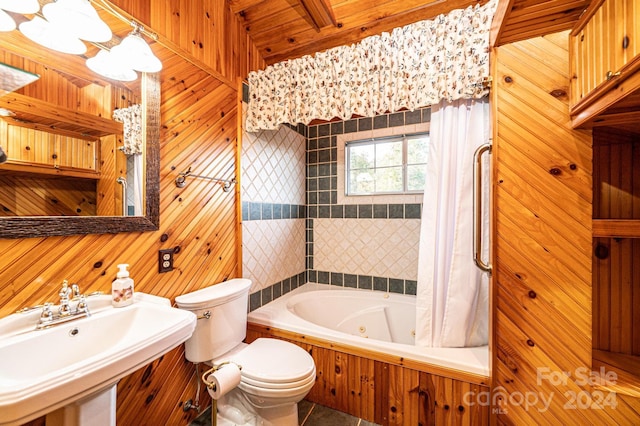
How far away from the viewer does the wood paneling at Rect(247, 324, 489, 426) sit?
1.29 meters

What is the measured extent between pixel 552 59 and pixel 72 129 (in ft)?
6.78

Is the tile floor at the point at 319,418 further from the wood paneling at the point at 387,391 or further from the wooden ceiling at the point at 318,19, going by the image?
the wooden ceiling at the point at 318,19

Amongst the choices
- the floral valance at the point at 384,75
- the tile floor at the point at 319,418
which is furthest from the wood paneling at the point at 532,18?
the tile floor at the point at 319,418

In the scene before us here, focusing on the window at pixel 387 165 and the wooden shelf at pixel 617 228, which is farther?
the window at pixel 387 165

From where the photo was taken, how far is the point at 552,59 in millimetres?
1047

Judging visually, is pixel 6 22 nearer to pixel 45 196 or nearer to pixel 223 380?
pixel 45 196

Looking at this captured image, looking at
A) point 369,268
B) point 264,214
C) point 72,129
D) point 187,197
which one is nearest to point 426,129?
point 369,268

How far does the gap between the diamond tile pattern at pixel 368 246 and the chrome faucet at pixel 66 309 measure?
1.99m

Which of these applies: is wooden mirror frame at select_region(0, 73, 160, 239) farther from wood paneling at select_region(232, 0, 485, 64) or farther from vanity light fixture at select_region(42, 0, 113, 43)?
wood paneling at select_region(232, 0, 485, 64)

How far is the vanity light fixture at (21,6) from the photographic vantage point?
907 mm

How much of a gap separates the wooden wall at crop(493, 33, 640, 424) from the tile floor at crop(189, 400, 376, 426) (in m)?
0.83

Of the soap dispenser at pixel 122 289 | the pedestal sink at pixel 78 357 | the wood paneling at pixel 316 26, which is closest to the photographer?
the pedestal sink at pixel 78 357

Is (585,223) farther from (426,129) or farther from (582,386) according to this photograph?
(426,129)

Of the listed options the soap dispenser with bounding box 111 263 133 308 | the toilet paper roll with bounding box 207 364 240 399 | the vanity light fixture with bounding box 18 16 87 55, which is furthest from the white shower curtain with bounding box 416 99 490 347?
the vanity light fixture with bounding box 18 16 87 55
